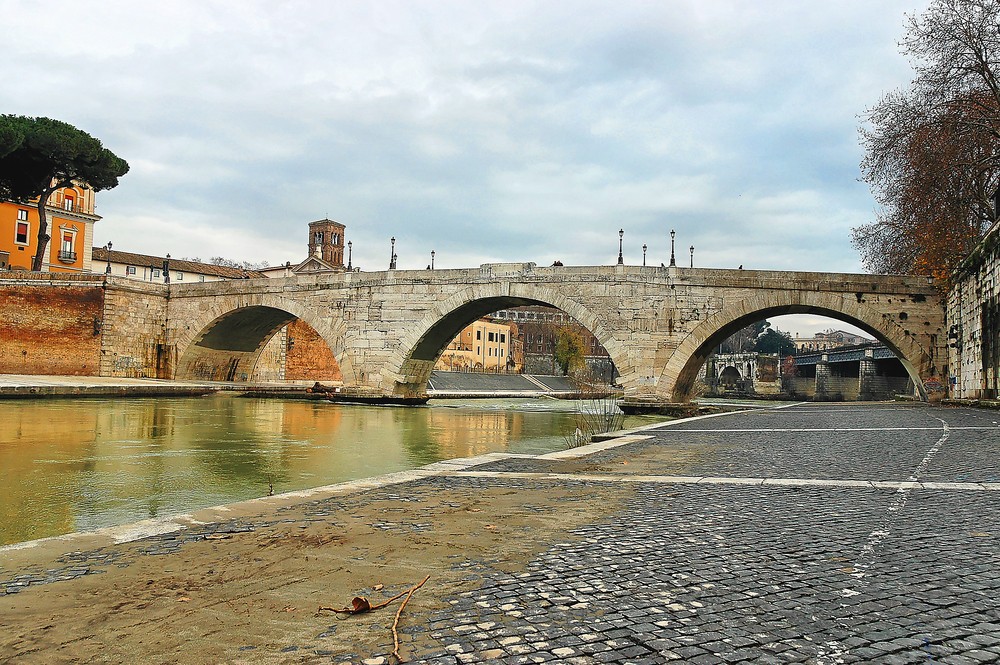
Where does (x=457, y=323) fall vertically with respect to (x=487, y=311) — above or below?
below

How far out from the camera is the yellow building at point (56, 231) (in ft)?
153

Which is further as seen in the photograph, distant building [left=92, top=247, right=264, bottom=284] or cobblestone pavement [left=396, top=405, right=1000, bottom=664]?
distant building [left=92, top=247, right=264, bottom=284]

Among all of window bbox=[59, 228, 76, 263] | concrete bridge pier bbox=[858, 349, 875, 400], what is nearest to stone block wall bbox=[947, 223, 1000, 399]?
concrete bridge pier bbox=[858, 349, 875, 400]

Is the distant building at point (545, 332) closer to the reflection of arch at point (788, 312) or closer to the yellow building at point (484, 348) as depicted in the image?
the yellow building at point (484, 348)

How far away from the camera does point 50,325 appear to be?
96.6ft

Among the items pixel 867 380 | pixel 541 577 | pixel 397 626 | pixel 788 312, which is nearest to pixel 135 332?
pixel 788 312

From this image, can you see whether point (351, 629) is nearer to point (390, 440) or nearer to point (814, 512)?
point (814, 512)

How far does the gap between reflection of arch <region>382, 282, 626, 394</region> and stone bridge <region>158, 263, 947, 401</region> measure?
0.04m

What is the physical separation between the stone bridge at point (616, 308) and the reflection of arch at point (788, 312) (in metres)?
0.03

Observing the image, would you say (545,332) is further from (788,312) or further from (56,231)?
(788,312)

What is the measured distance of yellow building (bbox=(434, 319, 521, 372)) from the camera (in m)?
72.3

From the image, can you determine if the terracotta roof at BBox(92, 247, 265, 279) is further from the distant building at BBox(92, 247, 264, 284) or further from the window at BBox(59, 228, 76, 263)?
the window at BBox(59, 228, 76, 263)

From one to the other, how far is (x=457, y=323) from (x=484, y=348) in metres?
51.1

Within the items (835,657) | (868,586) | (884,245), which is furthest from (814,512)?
(884,245)
